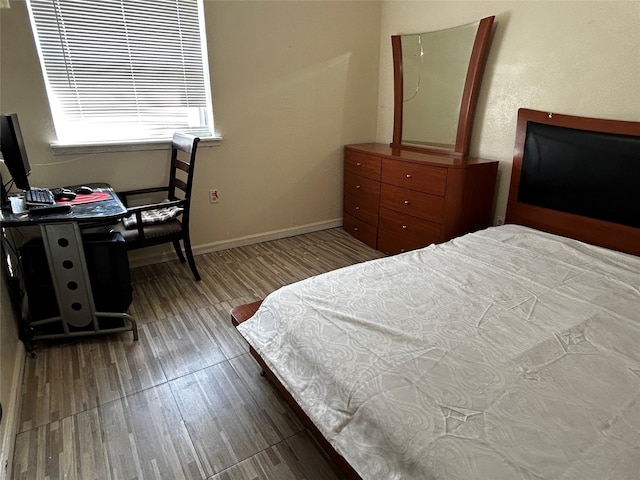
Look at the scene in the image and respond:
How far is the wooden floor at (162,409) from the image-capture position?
1.43m

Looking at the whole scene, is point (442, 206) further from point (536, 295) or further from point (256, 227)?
point (256, 227)

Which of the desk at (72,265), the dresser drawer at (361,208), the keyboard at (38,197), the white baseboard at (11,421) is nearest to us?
the white baseboard at (11,421)

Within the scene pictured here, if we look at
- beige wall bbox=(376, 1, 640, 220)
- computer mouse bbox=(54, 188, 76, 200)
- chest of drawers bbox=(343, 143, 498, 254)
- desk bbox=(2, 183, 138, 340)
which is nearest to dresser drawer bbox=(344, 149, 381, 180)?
chest of drawers bbox=(343, 143, 498, 254)

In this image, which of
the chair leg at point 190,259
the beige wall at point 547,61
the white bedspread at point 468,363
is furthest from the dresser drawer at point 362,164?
the chair leg at point 190,259

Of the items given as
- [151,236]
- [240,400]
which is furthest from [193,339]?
[151,236]

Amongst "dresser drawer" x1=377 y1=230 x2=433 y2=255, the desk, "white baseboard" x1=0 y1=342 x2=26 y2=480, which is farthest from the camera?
"dresser drawer" x1=377 y1=230 x2=433 y2=255

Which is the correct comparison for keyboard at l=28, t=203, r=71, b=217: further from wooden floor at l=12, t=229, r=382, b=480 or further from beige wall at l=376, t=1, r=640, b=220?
beige wall at l=376, t=1, r=640, b=220

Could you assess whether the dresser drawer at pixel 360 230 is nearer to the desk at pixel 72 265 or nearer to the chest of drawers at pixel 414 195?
the chest of drawers at pixel 414 195

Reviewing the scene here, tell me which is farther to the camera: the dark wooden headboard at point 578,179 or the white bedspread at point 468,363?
the dark wooden headboard at point 578,179

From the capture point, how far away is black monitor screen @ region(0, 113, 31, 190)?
188 cm

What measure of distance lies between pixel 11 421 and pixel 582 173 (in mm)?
3121

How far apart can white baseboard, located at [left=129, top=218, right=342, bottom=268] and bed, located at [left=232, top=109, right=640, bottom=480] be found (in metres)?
1.58

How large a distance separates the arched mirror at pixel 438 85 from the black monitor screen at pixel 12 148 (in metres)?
2.84

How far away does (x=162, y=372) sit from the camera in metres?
1.92
